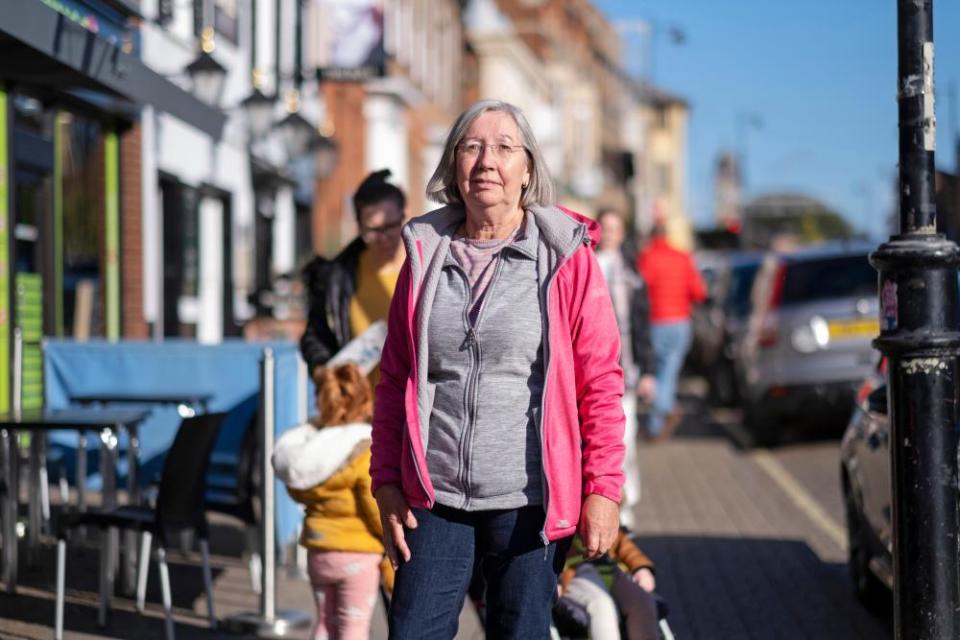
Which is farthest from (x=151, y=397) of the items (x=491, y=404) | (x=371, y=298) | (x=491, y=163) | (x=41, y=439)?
(x=491, y=404)

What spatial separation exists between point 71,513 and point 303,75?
1305 cm

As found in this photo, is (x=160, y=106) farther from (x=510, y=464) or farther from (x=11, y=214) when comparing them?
(x=510, y=464)

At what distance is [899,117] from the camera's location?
206 inches

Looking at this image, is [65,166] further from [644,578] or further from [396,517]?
[396,517]

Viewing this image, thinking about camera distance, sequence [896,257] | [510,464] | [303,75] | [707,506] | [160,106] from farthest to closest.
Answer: [303,75], [707,506], [160,106], [896,257], [510,464]

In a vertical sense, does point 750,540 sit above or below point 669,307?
below

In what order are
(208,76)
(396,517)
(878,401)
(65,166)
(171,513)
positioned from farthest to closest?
(208,76)
(65,166)
(878,401)
(171,513)
(396,517)

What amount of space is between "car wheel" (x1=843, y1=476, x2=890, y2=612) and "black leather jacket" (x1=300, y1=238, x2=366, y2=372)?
272cm

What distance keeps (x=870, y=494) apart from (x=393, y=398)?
382cm

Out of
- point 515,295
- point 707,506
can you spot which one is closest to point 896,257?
point 515,295

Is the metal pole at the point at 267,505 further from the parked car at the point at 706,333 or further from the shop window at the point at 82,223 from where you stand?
the parked car at the point at 706,333

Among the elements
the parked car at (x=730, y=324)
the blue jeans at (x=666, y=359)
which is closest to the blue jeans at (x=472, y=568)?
the blue jeans at (x=666, y=359)

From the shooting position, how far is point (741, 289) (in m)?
20.9

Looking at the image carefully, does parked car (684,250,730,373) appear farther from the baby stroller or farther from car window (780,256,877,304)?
the baby stroller
